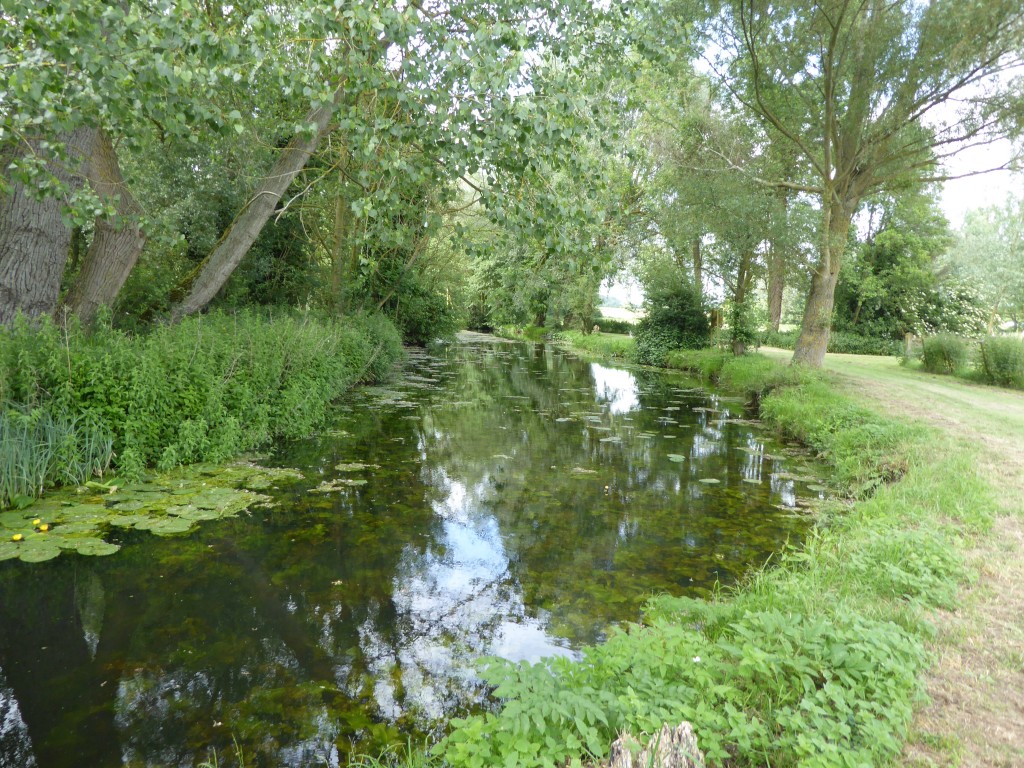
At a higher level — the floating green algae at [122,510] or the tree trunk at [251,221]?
the tree trunk at [251,221]

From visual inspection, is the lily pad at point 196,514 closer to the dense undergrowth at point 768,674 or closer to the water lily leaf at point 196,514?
the water lily leaf at point 196,514

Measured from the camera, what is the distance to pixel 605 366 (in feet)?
86.6

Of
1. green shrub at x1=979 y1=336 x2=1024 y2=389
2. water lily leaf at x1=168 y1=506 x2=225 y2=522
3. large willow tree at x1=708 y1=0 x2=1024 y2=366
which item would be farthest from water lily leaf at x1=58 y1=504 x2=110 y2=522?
green shrub at x1=979 y1=336 x2=1024 y2=389

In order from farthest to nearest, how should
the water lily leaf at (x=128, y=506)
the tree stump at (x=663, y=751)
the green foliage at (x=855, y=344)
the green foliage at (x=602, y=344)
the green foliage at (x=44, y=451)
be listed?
the green foliage at (x=602, y=344), the green foliage at (x=855, y=344), the water lily leaf at (x=128, y=506), the green foliage at (x=44, y=451), the tree stump at (x=663, y=751)

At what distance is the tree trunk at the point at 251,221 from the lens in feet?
29.6

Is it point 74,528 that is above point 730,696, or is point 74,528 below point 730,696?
below

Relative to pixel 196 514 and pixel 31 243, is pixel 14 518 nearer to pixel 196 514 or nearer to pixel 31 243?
pixel 196 514

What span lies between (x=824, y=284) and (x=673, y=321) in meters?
9.31

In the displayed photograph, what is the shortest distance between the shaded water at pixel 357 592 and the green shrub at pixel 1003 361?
395 inches

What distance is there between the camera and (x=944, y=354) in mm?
18188

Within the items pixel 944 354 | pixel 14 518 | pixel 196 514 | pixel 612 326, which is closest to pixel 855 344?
pixel 944 354

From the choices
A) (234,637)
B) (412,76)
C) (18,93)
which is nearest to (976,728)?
(234,637)

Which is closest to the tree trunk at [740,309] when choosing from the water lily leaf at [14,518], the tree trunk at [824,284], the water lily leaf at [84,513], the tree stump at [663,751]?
the tree trunk at [824,284]

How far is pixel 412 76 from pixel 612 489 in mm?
5427
